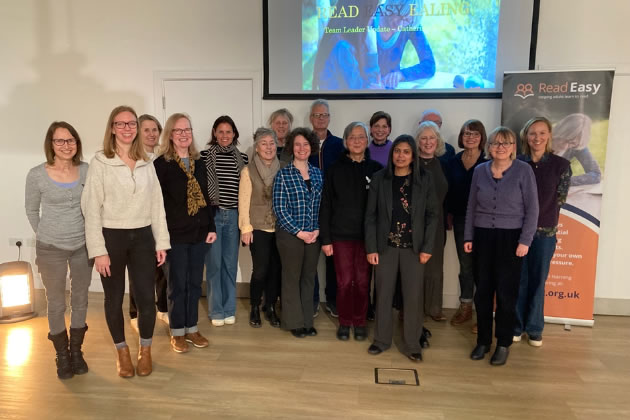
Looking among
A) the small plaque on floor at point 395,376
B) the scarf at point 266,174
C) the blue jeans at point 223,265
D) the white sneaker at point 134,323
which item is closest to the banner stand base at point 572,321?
the small plaque on floor at point 395,376

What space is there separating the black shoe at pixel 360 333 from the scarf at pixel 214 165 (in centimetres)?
142

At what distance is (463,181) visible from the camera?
3326 mm

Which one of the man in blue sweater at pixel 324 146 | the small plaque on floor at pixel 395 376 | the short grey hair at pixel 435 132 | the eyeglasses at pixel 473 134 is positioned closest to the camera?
the small plaque on floor at pixel 395 376

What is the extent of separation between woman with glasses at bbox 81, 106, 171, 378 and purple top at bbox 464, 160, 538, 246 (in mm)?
2061

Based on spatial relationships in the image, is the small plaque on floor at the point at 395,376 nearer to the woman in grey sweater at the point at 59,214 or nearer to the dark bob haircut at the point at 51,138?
the woman in grey sweater at the point at 59,214

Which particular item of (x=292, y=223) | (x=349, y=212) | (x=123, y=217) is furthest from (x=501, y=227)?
(x=123, y=217)

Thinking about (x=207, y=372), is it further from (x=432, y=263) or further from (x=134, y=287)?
(x=432, y=263)

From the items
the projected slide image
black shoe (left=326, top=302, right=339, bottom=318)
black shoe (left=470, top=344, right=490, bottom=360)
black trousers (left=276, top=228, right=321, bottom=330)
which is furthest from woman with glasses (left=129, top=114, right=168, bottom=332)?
black shoe (left=470, top=344, right=490, bottom=360)

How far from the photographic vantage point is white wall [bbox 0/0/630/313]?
373 cm

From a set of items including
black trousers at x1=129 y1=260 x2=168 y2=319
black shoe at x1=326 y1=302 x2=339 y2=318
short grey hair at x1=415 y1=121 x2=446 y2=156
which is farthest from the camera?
black shoe at x1=326 y1=302 x2=339 y2=318

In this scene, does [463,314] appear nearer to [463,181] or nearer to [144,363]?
[463,181]

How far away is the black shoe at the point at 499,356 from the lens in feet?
9.45

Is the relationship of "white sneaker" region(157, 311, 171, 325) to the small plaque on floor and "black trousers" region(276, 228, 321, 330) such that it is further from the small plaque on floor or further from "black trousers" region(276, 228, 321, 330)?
the small plaque on floor

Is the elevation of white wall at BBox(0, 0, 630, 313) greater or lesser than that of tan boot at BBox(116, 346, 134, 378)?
greater
